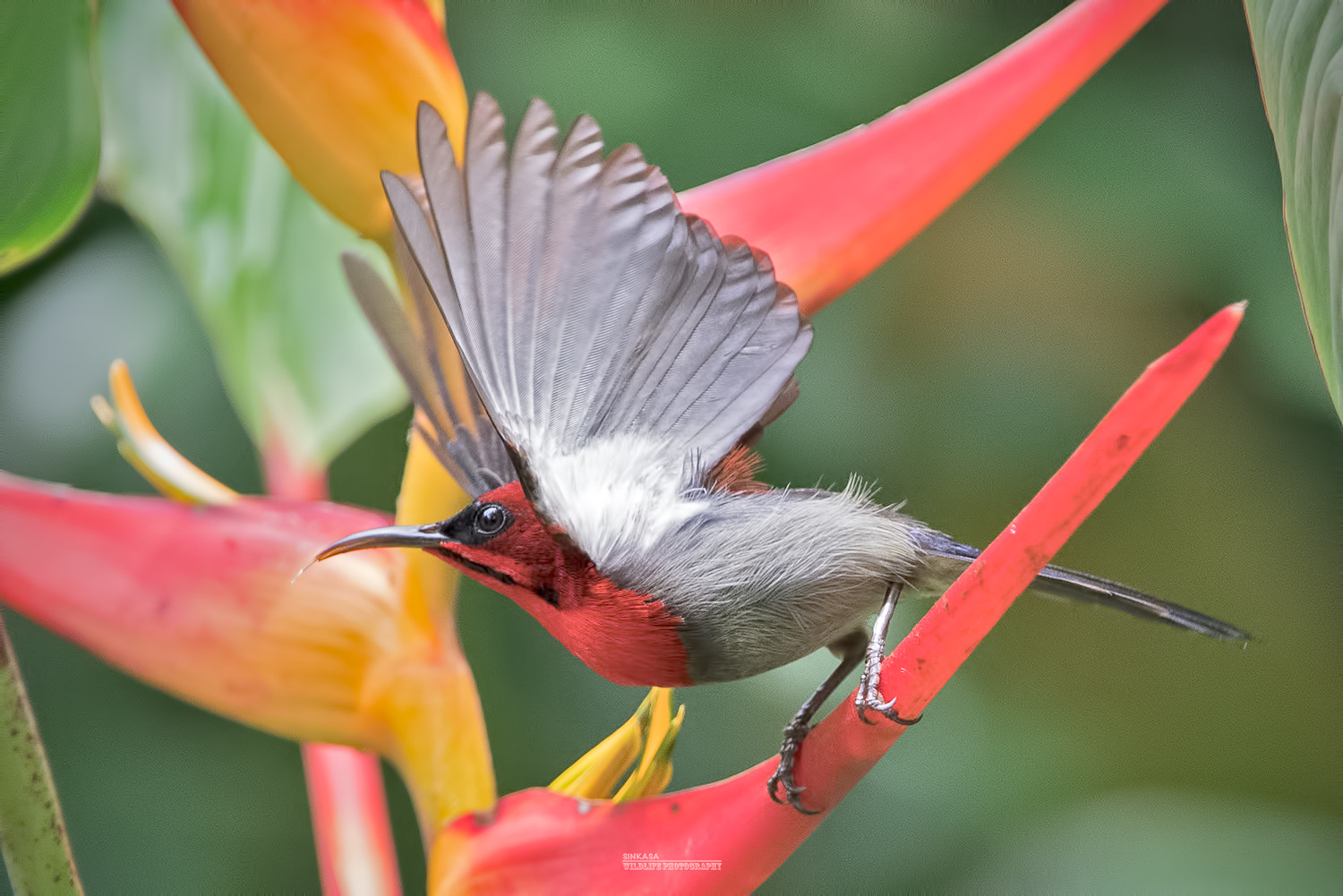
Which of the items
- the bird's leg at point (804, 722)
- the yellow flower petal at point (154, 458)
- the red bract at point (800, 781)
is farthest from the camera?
the yellow flower petal at point (154, 458)

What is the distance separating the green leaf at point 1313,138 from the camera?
28 centimetres

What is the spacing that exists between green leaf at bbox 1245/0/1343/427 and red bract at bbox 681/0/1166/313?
0.06 meters

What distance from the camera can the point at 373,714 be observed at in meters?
0.37

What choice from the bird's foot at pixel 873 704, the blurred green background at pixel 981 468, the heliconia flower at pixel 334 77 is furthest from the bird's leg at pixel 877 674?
the heliconia flower at pixel 334 77

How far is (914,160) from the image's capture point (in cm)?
38

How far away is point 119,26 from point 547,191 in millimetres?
279

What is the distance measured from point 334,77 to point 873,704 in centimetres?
25

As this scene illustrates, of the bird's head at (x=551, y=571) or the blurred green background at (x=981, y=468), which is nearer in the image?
the bird's head at (x=551, y=571)

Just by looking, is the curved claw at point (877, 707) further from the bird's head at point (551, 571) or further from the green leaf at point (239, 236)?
the green leaf at point (239, 236)

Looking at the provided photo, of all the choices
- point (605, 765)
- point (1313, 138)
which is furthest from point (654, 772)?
point (1313, 138)

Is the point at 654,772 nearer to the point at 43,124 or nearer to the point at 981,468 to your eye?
the point at 981,468

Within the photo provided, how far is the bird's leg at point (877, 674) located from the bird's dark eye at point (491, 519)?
114 millimetres

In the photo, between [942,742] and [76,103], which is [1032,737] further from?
[76,103]

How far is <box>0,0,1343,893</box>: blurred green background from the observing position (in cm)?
44
